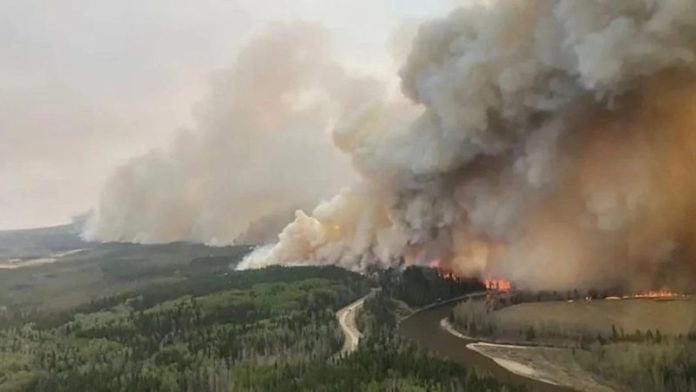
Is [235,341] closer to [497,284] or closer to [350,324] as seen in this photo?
[350,324]

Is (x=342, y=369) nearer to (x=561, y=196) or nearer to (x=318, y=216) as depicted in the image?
(x=561, y=196)

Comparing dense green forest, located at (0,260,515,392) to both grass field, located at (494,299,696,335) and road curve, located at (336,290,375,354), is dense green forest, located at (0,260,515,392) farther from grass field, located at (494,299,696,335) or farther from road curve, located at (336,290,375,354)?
grass field, located at (494,299,696,335)

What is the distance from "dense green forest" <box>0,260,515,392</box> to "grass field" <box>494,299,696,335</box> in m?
14.6

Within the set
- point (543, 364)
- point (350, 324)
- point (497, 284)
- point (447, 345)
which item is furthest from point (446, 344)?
point (497, 284)

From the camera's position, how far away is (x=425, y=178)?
115m

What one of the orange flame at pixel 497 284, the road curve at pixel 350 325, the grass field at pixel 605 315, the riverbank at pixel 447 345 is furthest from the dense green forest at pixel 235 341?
the grass field at pixel 605 315

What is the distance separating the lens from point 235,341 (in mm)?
88500

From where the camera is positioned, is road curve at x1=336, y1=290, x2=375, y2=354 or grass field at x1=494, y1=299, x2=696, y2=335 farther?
road curve at x1=336, y1=290, x2=375, y2=354

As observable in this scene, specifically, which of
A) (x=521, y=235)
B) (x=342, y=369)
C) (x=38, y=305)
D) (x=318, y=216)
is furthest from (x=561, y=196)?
(x=38, y=305)

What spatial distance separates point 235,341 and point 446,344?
2342 centimetres

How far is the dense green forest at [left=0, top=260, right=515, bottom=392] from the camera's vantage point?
70.2 metres

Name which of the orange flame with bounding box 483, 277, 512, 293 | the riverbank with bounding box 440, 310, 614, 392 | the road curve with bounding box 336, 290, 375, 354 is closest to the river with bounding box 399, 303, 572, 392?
the riverbank with bounding box 440, 310, 614, 392

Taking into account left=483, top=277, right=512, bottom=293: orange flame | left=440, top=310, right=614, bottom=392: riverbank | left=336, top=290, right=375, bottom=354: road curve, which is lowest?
left=440, top=310, right=614, bottom=392: riverbank

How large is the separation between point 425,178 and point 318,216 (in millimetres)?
31498
